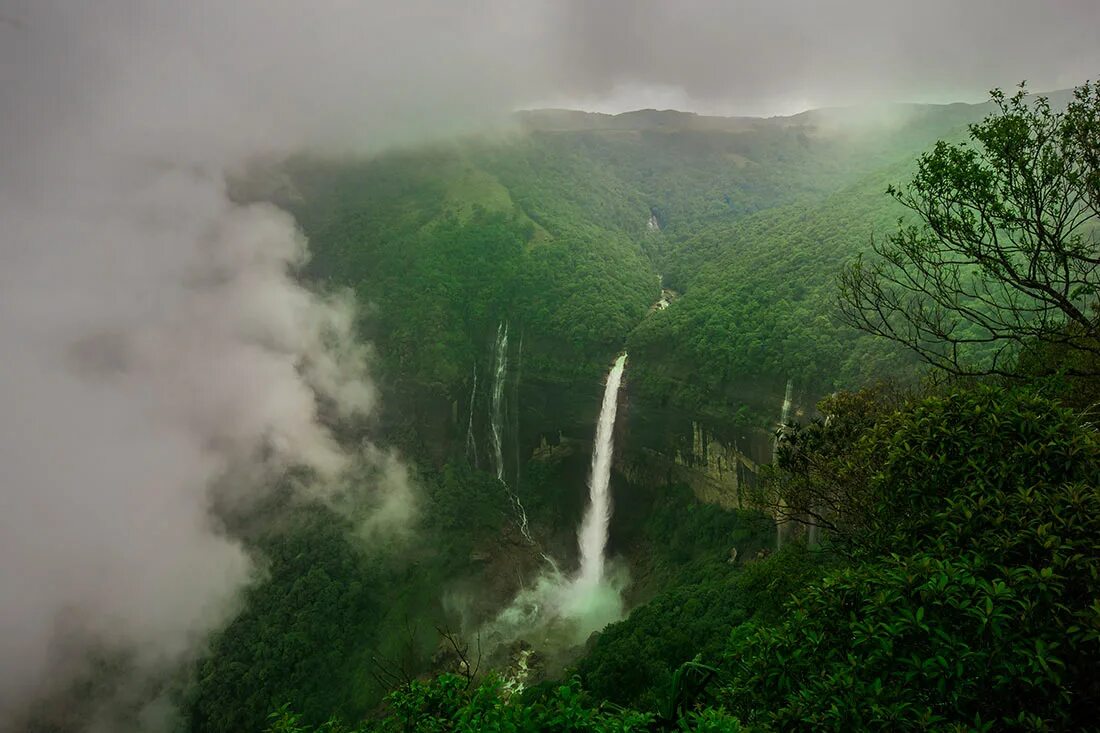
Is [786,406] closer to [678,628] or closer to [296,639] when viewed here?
[678,628]

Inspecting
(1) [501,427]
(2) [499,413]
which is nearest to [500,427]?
(1) [501,427]

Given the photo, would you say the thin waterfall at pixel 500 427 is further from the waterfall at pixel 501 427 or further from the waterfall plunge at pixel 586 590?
the waterfall plunge at pixel 586 590

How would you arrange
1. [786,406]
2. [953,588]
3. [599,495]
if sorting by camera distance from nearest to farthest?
[953,588], [786,406], [599,495]

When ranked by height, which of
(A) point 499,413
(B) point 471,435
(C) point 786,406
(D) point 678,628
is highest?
(A) point 499,413

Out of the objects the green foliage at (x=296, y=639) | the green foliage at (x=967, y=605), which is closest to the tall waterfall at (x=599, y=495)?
the green foliage at (x=296, y=639)

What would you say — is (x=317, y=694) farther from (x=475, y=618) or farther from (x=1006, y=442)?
(x=1006, y=442)

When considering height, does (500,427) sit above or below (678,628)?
above

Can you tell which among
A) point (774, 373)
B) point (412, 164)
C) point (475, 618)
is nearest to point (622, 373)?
point (774, 373)

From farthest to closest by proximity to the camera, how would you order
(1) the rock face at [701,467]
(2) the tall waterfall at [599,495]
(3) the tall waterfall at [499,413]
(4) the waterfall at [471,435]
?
(4) the waterfall at [471,435] → (3) the tall waterfall at [499,413] → (2) the tall waterfall at [599,495] → (1) the rock face at [701,467]
